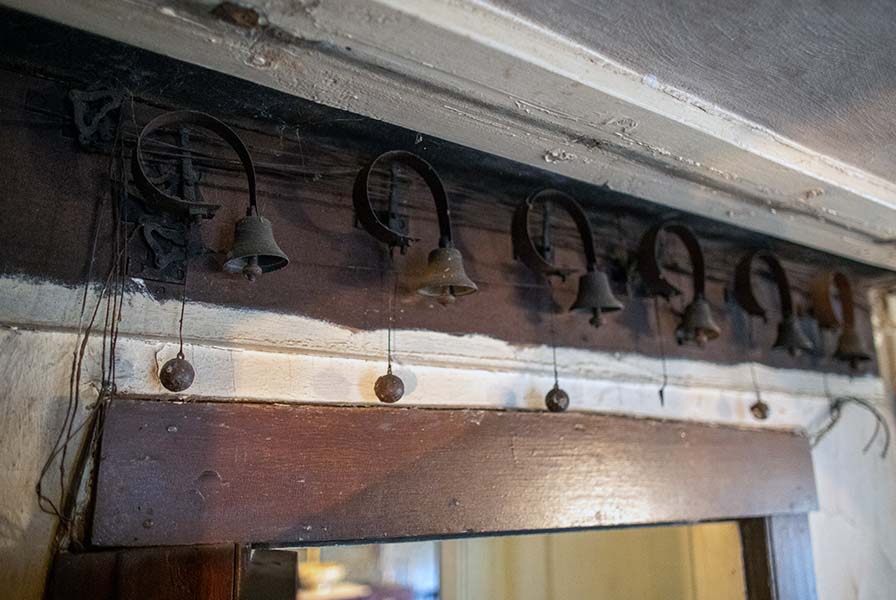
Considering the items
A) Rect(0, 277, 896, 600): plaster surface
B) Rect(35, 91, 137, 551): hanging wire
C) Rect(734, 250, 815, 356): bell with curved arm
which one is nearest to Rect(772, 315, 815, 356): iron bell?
Rect(734, 250, 815, 356): bell with curved arm

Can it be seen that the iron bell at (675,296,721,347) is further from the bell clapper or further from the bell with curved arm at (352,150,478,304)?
the bell clapper

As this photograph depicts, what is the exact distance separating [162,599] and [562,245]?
101 centimetres

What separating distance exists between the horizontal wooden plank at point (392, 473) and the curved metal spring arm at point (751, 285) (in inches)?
12.8

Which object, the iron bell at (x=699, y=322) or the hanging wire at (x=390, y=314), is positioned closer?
the hanging wire at (x=390, y=314)

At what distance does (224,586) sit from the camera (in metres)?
0.93

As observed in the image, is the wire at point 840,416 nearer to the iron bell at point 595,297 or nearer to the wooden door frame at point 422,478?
the wooden door frame at point 422,478

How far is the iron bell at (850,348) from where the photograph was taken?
1.83m

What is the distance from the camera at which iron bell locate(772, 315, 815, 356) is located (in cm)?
167

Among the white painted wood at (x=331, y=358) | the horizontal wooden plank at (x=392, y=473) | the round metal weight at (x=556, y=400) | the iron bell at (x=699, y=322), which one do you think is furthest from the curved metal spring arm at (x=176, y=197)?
the iron bell at (x=699, y=322)

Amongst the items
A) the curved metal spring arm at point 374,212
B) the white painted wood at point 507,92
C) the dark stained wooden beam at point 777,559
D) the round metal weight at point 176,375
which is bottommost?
the dark stained wooden beam at point 777,559

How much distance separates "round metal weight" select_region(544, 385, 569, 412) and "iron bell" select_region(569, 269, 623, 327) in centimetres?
16

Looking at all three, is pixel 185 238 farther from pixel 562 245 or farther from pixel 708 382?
pixel 708 382

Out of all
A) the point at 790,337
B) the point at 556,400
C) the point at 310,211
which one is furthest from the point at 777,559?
→ the point at 310,211

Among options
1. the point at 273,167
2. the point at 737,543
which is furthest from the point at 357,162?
the point at 737,543
